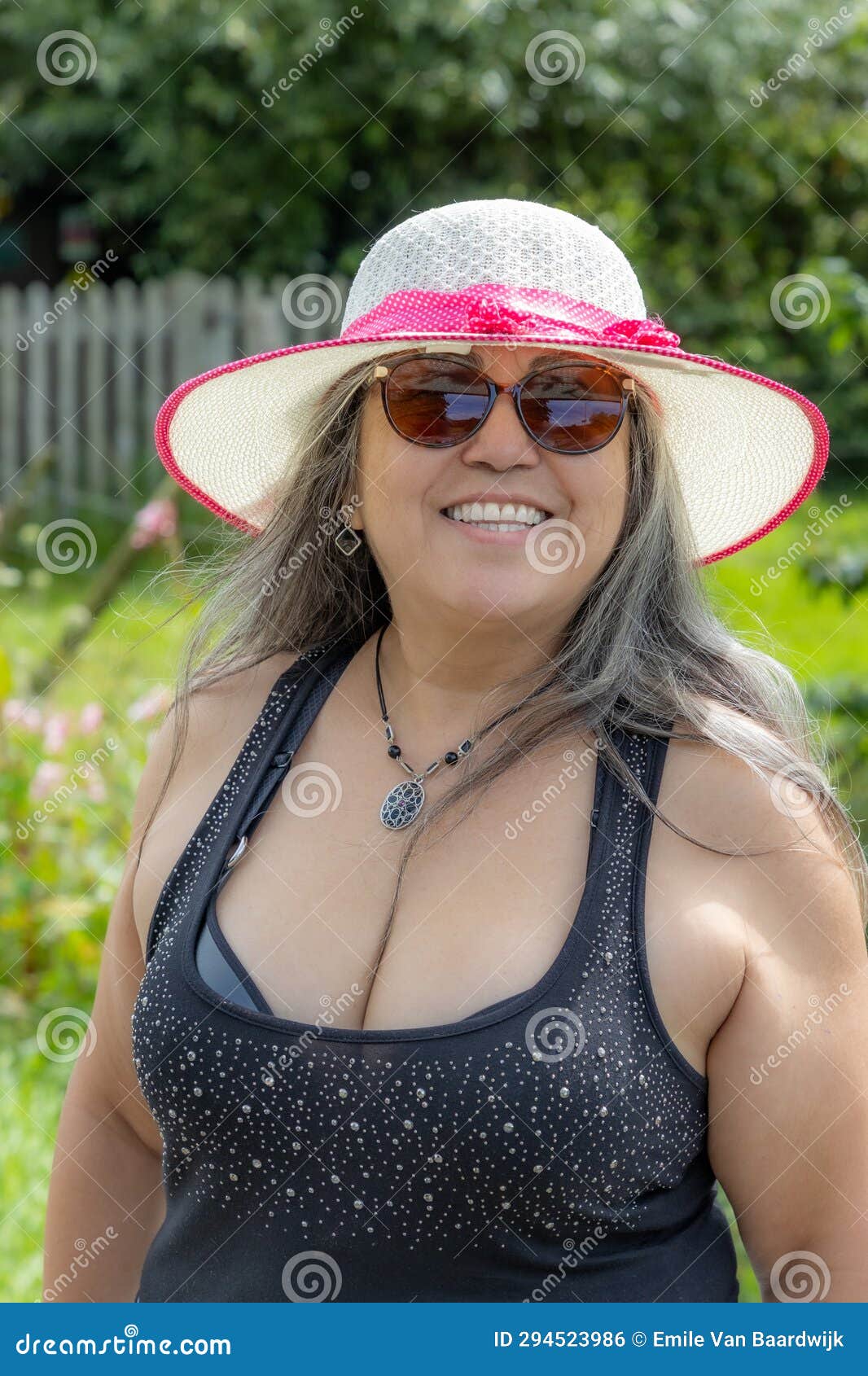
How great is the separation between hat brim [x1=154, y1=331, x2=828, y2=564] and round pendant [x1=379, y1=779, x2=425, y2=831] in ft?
1.80

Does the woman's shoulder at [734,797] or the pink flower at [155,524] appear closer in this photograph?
the woman's shoulder at [734,797]

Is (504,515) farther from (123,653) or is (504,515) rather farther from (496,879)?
(123,653)

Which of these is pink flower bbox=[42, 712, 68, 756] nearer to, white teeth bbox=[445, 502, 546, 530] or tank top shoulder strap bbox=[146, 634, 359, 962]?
tank top shoulder strap bbox=[146, 634, 359, 962]

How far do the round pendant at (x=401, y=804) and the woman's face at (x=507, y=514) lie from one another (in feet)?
0.78

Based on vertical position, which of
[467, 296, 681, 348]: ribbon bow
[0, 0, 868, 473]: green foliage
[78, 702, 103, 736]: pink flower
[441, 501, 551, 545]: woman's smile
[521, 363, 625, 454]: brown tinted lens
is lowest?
[78, 702, 103, 736]: pink flower

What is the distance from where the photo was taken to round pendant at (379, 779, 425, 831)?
177 cm

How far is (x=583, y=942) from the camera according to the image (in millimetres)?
1538

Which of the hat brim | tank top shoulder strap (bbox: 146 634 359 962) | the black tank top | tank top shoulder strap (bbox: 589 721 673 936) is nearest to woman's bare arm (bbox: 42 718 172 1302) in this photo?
tank top shoulder strap (bbox: 146 634 359 962)

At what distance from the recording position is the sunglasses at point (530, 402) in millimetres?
1680

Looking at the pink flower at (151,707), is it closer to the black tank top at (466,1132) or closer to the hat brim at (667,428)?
the hat brim at (667,428)

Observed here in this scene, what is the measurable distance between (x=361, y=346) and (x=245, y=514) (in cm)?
52

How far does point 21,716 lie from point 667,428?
9.16ft

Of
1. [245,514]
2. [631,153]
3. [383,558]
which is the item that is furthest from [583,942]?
[631,153]

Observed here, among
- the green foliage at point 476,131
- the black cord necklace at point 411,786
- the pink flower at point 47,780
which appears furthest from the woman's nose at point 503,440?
the green foliage at point 476,131
